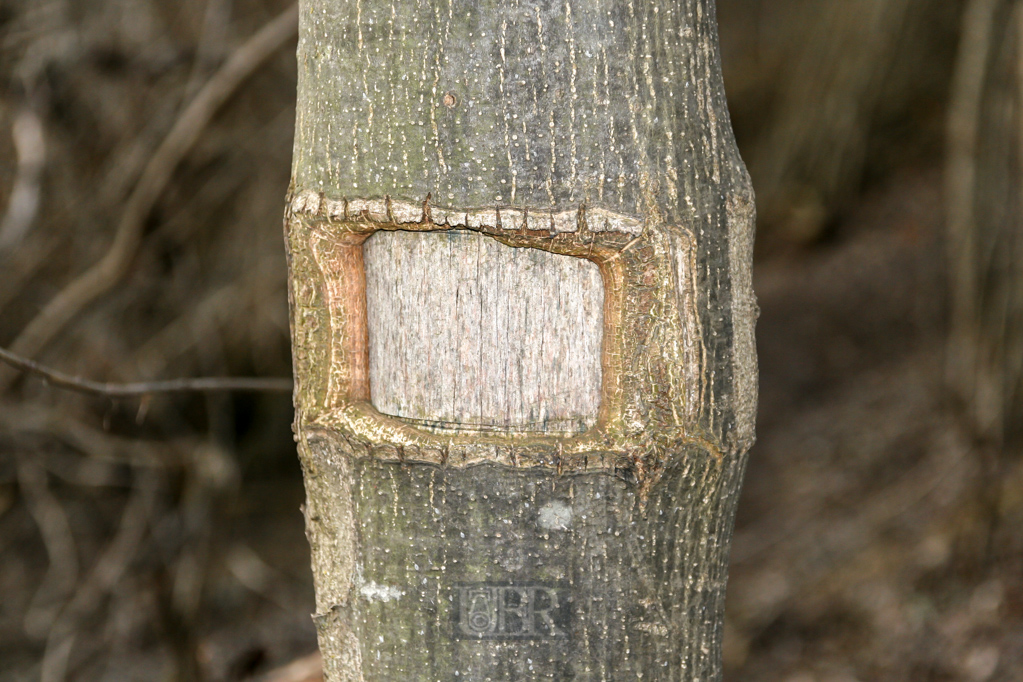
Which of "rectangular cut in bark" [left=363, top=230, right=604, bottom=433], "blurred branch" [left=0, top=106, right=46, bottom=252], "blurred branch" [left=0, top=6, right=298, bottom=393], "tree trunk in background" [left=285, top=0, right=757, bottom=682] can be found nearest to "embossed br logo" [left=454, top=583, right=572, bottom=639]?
"tree trunk in background" [left=285, top=0, right=757, bottom=682]

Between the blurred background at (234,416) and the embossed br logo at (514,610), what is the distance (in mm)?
1691

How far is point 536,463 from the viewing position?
44.6 inches

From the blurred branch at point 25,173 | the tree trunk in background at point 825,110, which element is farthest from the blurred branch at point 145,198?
the tree trunk in background at point 825,110

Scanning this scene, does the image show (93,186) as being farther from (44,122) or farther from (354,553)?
(354,553)

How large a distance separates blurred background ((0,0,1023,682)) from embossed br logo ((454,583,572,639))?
5.55 ft

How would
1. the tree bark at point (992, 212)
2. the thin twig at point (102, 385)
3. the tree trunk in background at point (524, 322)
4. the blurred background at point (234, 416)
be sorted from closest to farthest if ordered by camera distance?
the tree trunk in background at point (524, 322), the thin twig at point (102, 385), the blurred background at point (234, 416), the tree bark at point (992, 212)

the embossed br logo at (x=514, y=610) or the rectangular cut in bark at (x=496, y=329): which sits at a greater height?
the rectangular cut in bark at (x=496, y=329)

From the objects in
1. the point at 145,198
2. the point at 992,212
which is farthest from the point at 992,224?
the point at 145,198

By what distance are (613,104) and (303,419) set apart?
0.59 m

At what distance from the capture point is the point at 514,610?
1.16m

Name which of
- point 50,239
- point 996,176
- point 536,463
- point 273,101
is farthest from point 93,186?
point 996,176

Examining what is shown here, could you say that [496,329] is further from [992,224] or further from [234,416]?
[234,416]

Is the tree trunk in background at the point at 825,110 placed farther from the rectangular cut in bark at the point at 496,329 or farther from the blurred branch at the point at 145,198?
the rectangular cut in bark at the point at 496,329

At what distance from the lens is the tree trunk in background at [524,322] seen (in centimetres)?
109
